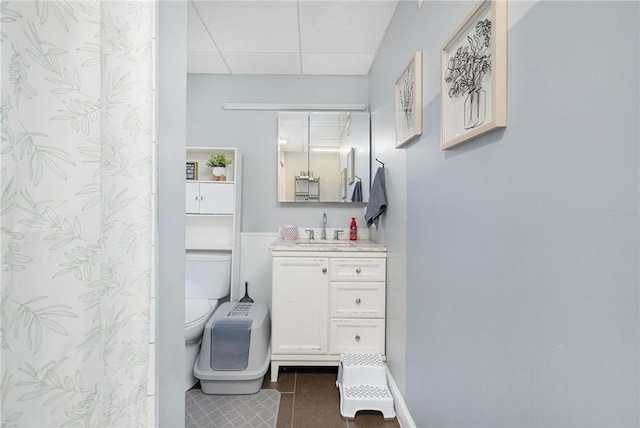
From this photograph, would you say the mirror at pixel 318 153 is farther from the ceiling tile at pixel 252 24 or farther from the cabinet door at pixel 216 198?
the ceiling tile at pixel 252 24

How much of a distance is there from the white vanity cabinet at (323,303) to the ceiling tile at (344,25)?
4.78ft

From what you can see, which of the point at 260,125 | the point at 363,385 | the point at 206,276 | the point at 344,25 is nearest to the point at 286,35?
the point at 344,25

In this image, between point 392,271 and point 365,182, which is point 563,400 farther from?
point 365,182

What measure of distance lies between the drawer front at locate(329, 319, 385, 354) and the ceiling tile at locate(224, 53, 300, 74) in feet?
6.57

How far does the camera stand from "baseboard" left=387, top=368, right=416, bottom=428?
1429 mm

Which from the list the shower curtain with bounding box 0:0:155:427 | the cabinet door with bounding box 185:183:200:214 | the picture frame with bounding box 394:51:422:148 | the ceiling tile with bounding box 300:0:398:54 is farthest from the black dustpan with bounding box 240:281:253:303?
the ceiling tile with bounding box 300:0:398:54

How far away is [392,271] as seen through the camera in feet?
5.93

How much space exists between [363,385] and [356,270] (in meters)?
0.67

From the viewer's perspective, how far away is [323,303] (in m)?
1.95

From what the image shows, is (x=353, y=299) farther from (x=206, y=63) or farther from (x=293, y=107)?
(x=206, y=63)

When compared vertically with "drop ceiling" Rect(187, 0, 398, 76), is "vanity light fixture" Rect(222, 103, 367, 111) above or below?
below

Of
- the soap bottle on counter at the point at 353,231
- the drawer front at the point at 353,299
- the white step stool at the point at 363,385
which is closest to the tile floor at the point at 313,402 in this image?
the white step stool at the point at 363,385

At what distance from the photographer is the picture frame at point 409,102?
135 centimetres

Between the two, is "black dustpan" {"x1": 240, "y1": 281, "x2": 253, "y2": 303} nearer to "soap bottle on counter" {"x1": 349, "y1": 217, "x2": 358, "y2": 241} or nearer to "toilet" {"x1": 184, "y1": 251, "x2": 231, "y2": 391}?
"toilet" {"x1": 184, "y1": 251, "x2": 231, "y2": 391}
